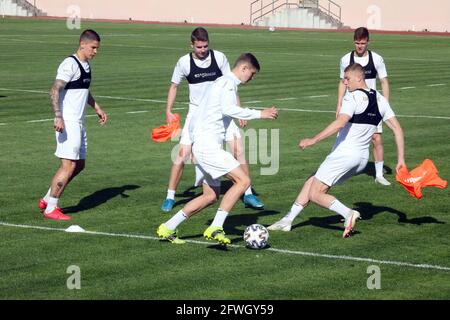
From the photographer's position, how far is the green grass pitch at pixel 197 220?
444 inches

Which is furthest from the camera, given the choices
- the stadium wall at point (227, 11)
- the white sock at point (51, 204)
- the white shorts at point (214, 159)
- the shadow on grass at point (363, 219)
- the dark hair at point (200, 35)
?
the stadium wall at point (227, 11)

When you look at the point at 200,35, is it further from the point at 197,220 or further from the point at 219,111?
the point at 219,111

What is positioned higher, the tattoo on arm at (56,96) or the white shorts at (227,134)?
the tattoo on arm at (56,96)

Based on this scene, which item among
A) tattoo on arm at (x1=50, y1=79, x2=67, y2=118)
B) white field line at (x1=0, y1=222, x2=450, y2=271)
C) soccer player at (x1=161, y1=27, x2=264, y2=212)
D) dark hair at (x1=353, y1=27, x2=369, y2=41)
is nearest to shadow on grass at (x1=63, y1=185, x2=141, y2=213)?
soccer player at (x1=161, y1=27, x2=264, y2=212)

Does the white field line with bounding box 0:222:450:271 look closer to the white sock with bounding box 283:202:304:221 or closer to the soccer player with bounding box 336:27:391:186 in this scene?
the white sock with bounding box 283:202:304:221

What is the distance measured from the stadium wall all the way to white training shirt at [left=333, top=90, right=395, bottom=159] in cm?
7097

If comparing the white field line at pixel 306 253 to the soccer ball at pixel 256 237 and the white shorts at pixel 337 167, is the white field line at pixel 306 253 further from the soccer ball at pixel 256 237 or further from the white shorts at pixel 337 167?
the white shorts at pixel 337 167

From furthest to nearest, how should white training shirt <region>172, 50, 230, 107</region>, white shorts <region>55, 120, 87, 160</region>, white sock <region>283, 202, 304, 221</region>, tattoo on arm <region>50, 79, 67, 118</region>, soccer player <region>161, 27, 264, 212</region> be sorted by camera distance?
white training shirt <region>172, 50, 230, 107</region> < soccer player <region>161, 27, 264, 212</region> < white shorts <region>55, 120, 87, 160</region> < tattoo on arm <region>50, 79, 67, 118</region> < white sock <region>283, 202, 304, 221</region>

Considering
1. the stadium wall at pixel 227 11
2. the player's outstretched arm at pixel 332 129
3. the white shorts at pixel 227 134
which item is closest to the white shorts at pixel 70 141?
the white shorts at pixel 227 134

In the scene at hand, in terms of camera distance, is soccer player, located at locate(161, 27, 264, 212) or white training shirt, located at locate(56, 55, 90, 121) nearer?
white training shirt, located at locate(56, 55, 90, 121)

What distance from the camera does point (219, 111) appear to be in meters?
13.1

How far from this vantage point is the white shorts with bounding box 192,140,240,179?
12953 millimetres

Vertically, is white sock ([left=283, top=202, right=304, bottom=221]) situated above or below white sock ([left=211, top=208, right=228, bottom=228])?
below
